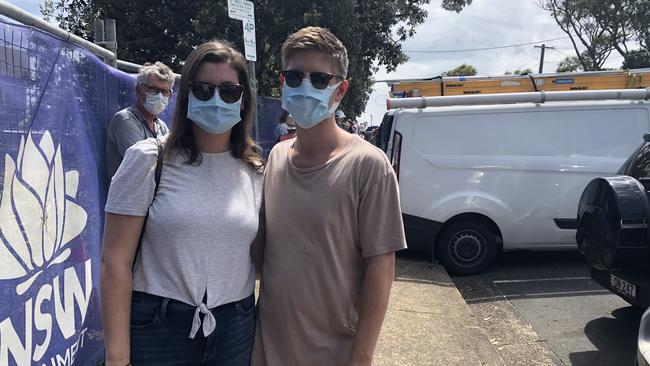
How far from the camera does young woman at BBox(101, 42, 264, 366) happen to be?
5.45 ft

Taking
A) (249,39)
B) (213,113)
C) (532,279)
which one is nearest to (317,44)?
(213,113)

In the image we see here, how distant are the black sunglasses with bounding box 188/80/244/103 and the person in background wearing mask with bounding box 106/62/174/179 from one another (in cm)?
152

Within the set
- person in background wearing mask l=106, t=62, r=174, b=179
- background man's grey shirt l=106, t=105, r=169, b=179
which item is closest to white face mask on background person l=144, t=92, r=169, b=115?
person in background wearing mask l=106, t=62, r=174, b=179

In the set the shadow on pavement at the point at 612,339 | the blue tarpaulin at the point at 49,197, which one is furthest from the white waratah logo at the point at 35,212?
the shadow on pavement at the point at 612,339

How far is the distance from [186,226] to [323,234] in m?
0.45

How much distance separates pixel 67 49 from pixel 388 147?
14.0 ft

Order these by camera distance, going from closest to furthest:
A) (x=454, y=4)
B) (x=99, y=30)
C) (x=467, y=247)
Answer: (x=99, y=30), (x=467, y=247), (x=454, y=4)

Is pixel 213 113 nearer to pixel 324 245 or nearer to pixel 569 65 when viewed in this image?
pixel 324 245

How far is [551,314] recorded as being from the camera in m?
5.02

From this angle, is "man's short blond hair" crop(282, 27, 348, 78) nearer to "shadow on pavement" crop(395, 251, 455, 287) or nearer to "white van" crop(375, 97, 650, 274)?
"shadow on pavement" crop(395, 251, 455, 287)

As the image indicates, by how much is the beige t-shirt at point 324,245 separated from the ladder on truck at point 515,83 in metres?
6.24

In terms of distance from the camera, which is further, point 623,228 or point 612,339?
point 612,339

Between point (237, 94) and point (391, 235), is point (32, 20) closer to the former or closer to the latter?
point (237, 94)

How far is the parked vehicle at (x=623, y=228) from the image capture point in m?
3.44
